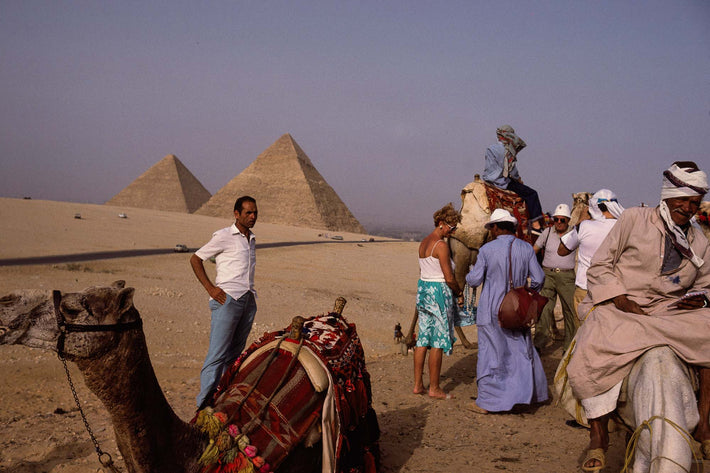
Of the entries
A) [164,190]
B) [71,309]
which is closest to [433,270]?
[71,309]

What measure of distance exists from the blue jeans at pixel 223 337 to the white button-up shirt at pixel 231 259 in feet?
0.27

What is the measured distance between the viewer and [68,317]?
1.92m

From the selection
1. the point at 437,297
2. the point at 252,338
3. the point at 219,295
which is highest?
the point at 219,295

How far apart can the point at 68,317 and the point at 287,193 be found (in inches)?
3754

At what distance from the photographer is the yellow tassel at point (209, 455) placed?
2.23 metres

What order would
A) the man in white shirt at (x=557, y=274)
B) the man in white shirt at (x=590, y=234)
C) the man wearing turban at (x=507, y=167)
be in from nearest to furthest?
the man in white shirt at (x=590, y=234), the man wearing turban at (x=507, y=167), the man in white shirt at (x=557, y=274)

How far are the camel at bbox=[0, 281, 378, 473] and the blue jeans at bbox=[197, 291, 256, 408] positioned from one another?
69.0 inches

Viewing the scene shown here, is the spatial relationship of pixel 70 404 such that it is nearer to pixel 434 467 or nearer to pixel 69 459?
pixel 69 459

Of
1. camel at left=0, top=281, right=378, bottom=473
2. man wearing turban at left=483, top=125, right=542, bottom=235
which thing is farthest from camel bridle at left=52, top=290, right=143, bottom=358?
man wearing turban at left=483, top=125, right=542, bottom=235

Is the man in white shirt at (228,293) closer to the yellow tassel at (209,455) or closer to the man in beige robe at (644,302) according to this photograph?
the yellow tassel at (209,455)

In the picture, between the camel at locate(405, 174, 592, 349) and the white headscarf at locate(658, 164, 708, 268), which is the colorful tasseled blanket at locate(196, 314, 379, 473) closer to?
the white headscarf at locate(658, 164, 708, 268)

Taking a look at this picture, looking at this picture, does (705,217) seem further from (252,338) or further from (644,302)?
(252,338)

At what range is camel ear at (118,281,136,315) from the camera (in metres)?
1.98

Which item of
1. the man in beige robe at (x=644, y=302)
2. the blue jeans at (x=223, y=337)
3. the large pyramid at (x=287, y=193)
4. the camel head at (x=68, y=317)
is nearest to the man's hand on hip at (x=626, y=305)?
the man in beige robe at (x=644, y=302)
